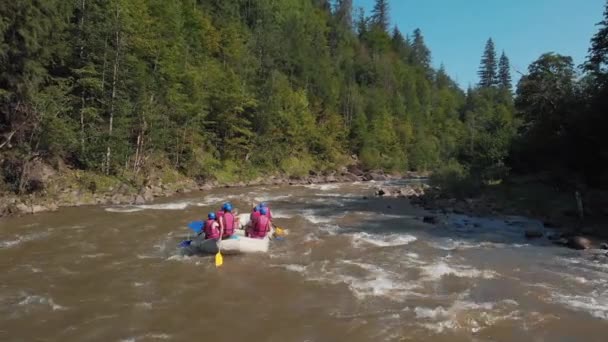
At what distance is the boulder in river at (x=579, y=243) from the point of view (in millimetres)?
13008

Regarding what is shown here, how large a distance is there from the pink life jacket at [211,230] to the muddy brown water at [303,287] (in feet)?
2.34

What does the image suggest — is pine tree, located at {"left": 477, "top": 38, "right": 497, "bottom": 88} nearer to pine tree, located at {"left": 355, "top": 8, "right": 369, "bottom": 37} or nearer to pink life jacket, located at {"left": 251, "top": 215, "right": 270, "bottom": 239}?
pine tree, located at {"left": 355, "top": 8, "right": 369, "bottom": 37}

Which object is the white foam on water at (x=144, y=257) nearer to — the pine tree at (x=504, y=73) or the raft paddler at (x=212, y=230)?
the raft paddler at (x=212, y=230)

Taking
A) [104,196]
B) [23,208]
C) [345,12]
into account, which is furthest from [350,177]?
[345,12]

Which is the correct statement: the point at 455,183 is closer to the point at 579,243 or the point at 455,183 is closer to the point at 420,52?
the point at 579,243

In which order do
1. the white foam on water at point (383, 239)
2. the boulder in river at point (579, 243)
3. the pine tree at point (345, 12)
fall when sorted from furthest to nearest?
the pine tree at point (345, 12), the white foam on water at point (383, 239), the boulder in river at point (579, 243)

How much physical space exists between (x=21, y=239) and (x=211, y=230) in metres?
5.90

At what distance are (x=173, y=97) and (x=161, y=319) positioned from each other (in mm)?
23594

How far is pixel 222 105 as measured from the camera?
121 feet

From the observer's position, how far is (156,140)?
27.9m

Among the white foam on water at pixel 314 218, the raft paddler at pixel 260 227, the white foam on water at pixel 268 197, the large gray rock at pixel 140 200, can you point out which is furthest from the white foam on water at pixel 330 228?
the large gray rock at pixel 140 200

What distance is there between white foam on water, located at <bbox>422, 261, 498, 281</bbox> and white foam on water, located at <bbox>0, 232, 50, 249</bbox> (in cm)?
1115

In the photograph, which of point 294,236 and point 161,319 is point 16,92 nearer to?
point 294,236

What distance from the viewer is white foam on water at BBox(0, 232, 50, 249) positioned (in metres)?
12.8
